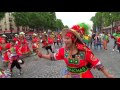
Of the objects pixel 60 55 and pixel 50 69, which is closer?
pixel 60 55

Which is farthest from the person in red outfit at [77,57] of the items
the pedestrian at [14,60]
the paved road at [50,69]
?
the pedestrian at [14,60]

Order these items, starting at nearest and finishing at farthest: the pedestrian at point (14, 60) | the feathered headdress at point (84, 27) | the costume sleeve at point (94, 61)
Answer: the costume sleeve at point (94, 61) < the feathered headdress at point (84, 27) < the pedestrian at point (14, 60)

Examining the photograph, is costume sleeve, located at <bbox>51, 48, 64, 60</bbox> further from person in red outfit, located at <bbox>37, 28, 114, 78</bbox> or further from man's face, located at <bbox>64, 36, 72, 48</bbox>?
man's face, located at <bbox>64, 36, 72, 48</bbox>

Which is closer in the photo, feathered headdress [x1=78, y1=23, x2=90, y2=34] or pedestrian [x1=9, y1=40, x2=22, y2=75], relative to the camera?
feathered headdress [x1=78, y1=23, x2=90, y2=34]

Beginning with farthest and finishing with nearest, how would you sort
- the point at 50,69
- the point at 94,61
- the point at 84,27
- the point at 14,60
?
the point at 50,69, the point at 14,60, the point at 84,27, the point at 94,61

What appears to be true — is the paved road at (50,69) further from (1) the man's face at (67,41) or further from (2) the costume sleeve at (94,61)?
(1) the man's face at (67,41)

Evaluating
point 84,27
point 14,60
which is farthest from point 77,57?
point 14,60

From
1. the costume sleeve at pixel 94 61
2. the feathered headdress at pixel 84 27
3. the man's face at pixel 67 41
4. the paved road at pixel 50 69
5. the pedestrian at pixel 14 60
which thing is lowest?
the paved road at pixel 50 69

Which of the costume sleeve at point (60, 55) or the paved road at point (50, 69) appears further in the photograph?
the paved road at point (50, 69)

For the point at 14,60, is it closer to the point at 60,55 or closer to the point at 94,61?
the point at 60,55

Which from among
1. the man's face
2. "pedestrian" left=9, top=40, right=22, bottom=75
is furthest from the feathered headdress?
"pedestrian" left=9, top=40, right=22, bottom=75
